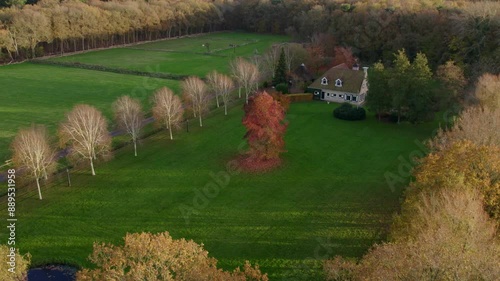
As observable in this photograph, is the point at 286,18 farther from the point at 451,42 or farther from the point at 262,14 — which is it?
the point at 451,42

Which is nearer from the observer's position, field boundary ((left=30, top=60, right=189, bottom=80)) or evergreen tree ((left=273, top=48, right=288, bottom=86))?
evergreen tree ((left=273, top=48, right=288, bottom=86))

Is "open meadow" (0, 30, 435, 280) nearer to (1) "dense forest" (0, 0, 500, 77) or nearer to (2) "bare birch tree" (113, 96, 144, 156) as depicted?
(2) "bare birch tree" (113, 96, 144, 156)

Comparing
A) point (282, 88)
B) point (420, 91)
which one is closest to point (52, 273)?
point (420, 91)

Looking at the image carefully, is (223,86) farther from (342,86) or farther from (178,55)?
(178,55)

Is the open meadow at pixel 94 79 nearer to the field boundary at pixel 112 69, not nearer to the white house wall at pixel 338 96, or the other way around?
the field boundary at pixel 112 69

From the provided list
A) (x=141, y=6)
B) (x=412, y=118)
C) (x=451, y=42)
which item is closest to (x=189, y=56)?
(x=141, y=6)

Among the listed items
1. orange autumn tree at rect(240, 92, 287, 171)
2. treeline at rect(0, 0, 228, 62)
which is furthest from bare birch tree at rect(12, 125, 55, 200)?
treeline at rect(0, 0, 228, 62)

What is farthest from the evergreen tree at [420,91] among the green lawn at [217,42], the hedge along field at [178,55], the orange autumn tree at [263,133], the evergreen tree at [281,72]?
the green lawn at [217,42]

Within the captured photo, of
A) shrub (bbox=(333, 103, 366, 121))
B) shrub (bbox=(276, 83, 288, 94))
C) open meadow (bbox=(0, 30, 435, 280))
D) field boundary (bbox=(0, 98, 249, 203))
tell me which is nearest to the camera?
open meadow (bbox=(0, 30, 435, 280))

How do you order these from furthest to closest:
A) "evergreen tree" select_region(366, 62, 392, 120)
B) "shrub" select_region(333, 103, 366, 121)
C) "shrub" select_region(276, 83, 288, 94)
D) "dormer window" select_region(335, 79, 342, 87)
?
"shrub" select_region(276, 83, 288, 94)
"dormer window" select_region(335, 79, 342, 87)
"shrub" select_region(333, 103, 366, 121)
"evergreen tree" select_region(366, 62, 392, 120)
